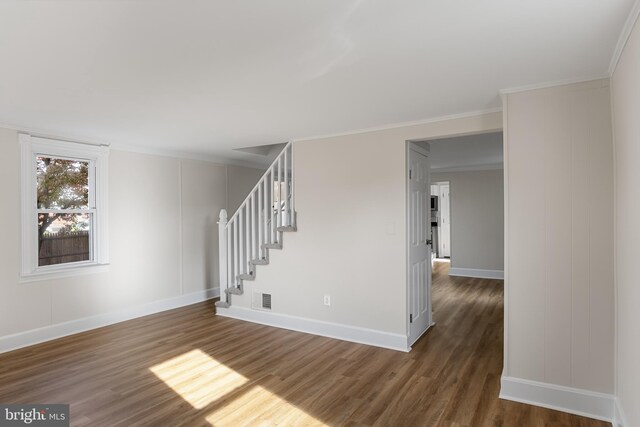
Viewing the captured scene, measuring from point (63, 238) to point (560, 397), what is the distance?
4.96 metres

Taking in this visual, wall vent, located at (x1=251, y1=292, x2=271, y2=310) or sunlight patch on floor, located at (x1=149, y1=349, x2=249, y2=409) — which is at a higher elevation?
wall vent, located at (x1=251, y1=292, x2=271, y2=310)

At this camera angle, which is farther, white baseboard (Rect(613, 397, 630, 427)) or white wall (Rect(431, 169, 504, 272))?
white wall (Rect(431, 169, 504, 272))

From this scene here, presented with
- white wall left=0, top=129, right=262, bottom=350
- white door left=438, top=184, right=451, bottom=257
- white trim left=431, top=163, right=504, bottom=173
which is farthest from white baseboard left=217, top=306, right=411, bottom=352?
white door left=438, top=184, right=451, bottom=257

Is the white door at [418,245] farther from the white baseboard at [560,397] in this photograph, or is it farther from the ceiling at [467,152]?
the white baseboard at [560,397]

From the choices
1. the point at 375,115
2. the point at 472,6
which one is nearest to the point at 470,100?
the point at 375,115

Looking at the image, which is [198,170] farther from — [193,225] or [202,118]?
[202,118]

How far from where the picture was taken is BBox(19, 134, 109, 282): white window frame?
3.81m

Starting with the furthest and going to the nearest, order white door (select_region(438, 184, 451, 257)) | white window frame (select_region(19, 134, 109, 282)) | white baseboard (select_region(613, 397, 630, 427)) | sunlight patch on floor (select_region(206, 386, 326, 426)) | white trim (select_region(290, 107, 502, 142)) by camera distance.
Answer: white door (select_region(438, 184, 451, 257)), white window frame (select_region(19, 134, 109, 282)), white trim (select_region(290, 107, 502, 142)), sunlight patch on floor (select_region(206, 386, 326, 426)), white baseboard (select_region(613, 397, 630, 427))

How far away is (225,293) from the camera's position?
16.5 feet

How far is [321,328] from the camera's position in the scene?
4211mm

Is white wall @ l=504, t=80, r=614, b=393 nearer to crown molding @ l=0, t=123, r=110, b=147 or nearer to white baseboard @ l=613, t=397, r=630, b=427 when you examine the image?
white baseboard @ l=613, t=397, r=630, b=427

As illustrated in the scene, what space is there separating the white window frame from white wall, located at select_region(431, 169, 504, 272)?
6.52 metres

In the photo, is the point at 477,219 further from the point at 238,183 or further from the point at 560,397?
the point at 560,397

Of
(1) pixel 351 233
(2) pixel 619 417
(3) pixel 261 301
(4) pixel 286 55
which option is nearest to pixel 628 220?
(2) pixel 619 417
